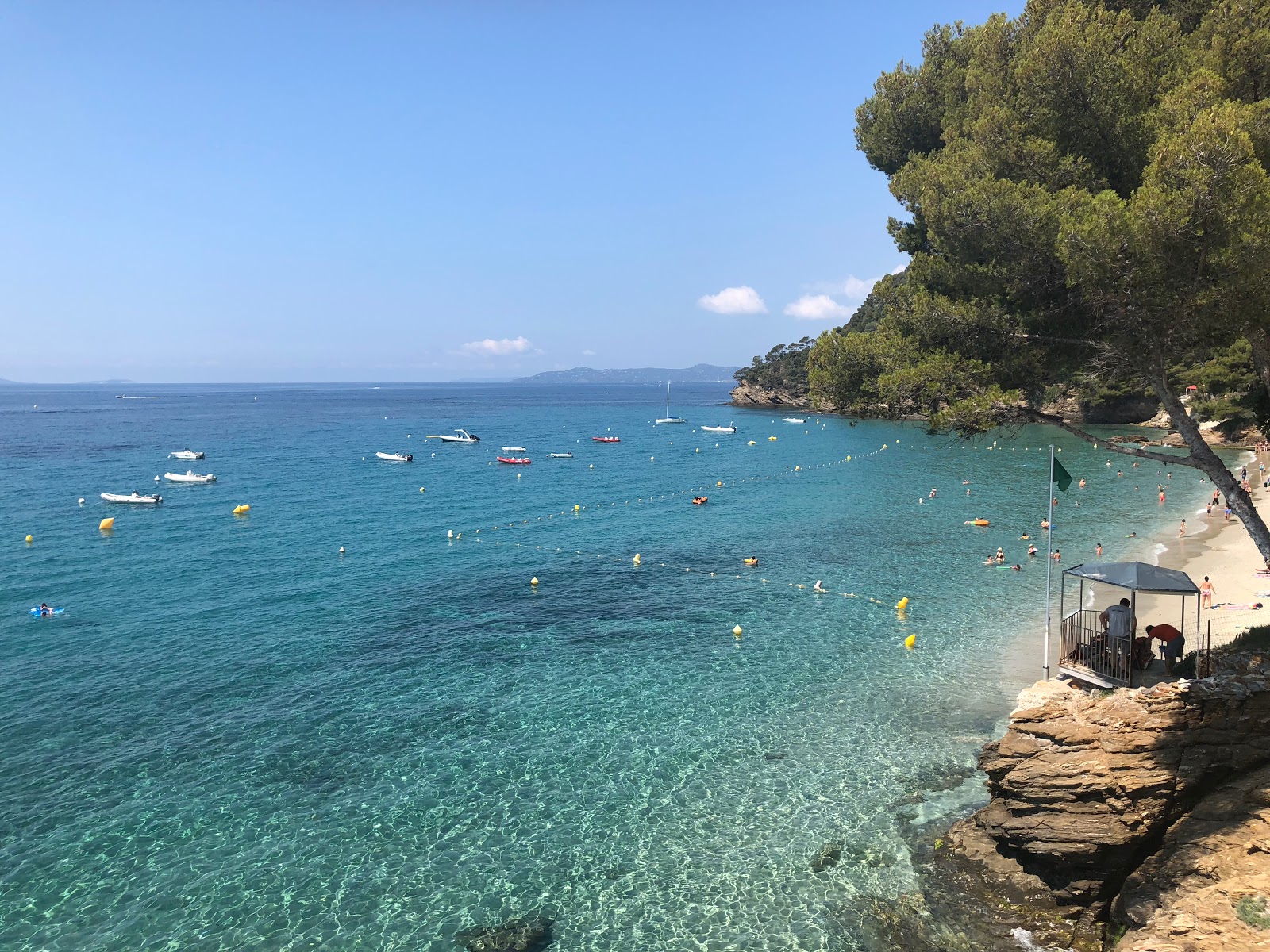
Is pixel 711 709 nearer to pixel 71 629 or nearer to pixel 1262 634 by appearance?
pixel 1262 634

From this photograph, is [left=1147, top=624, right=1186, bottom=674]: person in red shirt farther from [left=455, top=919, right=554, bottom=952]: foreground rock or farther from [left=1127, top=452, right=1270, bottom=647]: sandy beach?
[left=455, top=919, right=554, bottom=952]: foreground rock

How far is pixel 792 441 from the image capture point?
311 feet

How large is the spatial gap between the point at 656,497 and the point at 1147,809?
142ft

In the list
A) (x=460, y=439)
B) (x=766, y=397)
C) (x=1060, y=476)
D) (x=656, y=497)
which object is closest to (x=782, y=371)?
(x=766, y=397)

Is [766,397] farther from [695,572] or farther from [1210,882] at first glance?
[1210,882]

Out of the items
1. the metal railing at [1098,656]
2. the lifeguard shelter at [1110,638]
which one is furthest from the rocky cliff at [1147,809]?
the lifeguard shelter at [1110,638]

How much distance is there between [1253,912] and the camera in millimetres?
9266

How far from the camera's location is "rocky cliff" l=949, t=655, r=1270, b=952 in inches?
392

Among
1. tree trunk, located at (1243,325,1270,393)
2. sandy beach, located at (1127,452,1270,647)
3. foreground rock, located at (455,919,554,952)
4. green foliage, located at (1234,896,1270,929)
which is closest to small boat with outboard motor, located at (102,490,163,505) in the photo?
foreground rock, located at (455,919,554,952)

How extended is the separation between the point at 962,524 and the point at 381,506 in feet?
117

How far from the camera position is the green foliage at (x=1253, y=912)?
9.07 metres

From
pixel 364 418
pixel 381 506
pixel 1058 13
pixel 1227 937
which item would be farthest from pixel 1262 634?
pixel 364 418

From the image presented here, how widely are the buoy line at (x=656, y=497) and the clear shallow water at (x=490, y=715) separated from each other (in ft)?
2.40

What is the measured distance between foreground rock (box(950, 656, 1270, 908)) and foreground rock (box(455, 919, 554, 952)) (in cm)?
721
